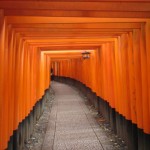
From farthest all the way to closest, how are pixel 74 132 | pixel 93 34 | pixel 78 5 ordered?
pixel 74 132, pixel 93 34, pixel 78 5

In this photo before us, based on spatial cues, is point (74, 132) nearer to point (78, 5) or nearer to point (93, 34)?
point (93, 34)

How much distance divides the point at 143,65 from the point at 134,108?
47.3 inches


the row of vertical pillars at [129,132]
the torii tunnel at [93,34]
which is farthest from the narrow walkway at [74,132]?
the torii tunnel at [93,34]

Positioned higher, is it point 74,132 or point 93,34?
point 93,34

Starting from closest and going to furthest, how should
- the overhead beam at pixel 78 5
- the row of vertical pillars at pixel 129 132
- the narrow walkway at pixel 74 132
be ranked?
the overhead beam at pixel 78 5, the row of vertical pillars at pixel 129 132, the narrow walkway at pixel 74 132

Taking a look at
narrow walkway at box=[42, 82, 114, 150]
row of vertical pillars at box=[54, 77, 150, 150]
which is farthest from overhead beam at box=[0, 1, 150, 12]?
narrow walkway at box=[42, 82, 114, 150]

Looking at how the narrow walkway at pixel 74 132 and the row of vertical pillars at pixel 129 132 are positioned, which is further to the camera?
the narrow walkway at pixel 74 132

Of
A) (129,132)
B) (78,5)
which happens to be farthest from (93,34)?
(129,132)

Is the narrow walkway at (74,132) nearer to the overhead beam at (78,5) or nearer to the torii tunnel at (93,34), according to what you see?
the torii tunnel at (93,34)

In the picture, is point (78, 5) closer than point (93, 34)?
Yes

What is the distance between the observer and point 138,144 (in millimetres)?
4906

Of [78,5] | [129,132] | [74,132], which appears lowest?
[74,132]

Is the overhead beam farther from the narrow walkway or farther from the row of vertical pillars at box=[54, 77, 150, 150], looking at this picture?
the narrow walkway

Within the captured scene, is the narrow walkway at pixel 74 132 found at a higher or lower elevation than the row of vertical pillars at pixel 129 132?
lower
